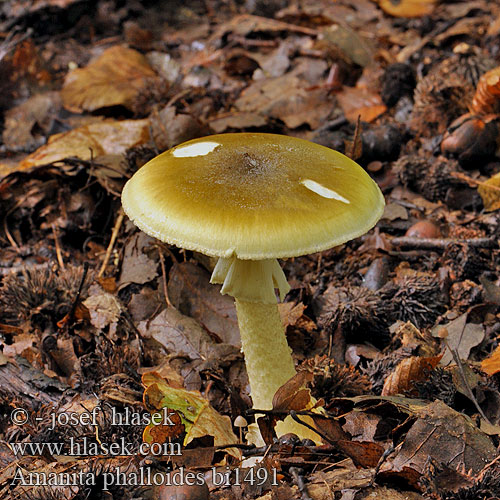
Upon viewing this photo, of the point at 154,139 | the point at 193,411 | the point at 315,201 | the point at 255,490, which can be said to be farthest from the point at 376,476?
the point at 154,139

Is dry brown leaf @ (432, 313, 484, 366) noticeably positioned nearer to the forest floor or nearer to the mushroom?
the forest floor

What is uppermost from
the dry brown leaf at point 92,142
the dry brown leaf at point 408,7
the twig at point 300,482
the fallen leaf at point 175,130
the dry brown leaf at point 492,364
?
the dry brown leaf at point 408,7

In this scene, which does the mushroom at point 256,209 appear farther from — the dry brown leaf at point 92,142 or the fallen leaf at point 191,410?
the dry brown leaf at point 92,142

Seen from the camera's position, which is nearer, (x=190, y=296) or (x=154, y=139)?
(x=190, y=296)

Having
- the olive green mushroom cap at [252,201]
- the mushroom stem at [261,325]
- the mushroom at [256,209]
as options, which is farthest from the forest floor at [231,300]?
the olive green mushroom cap at [252,201]

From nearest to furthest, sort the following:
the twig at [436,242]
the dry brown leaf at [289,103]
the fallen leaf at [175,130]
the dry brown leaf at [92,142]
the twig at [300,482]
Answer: the twig at [300,482]
the twig at [436,242]
the fallen leaf at [175,130]
the dry brown leaf at [92,142]
the dry brown leaf at [289,103]

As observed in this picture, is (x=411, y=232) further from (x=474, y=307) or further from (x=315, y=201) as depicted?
(x=315, y=201)

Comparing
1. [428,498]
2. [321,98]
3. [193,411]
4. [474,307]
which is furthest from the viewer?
[321,98]
